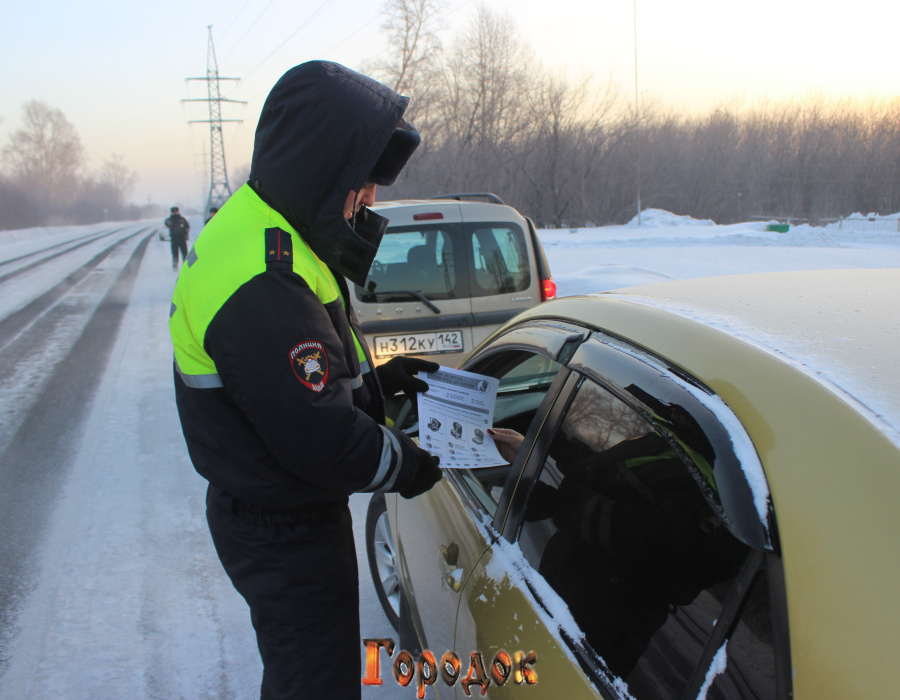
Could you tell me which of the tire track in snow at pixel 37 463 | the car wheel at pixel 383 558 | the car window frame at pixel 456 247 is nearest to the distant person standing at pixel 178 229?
the tire track in snow at pixel 37 463

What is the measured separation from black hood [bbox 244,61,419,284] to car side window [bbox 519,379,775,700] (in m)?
0.78

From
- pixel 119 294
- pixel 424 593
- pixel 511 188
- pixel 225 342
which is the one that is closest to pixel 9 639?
pixel 424 593

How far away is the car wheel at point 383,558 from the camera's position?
2.81 m

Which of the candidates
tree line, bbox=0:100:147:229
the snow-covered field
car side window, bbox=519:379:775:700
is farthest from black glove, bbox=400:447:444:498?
tree line, bbox=0:100:147:229

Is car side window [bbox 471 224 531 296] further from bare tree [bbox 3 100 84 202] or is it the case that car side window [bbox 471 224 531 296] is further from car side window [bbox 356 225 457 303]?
bare tree [bbox 3 100 84 202]

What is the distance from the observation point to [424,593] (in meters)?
2.09

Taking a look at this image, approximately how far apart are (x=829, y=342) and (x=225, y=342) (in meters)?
1.23

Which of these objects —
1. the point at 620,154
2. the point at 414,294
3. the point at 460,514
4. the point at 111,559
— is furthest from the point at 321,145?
the point at 620,154

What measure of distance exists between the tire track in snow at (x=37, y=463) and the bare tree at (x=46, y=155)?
9790 centimetres

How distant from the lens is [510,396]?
101 inches

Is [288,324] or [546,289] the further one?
[546,289]

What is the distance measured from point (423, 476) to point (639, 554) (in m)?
0.69

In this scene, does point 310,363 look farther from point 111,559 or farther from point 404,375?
point 111,559

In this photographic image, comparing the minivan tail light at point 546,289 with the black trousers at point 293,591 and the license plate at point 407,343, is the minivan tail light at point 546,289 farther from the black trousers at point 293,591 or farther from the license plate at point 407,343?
the black trousers at point 293,591
